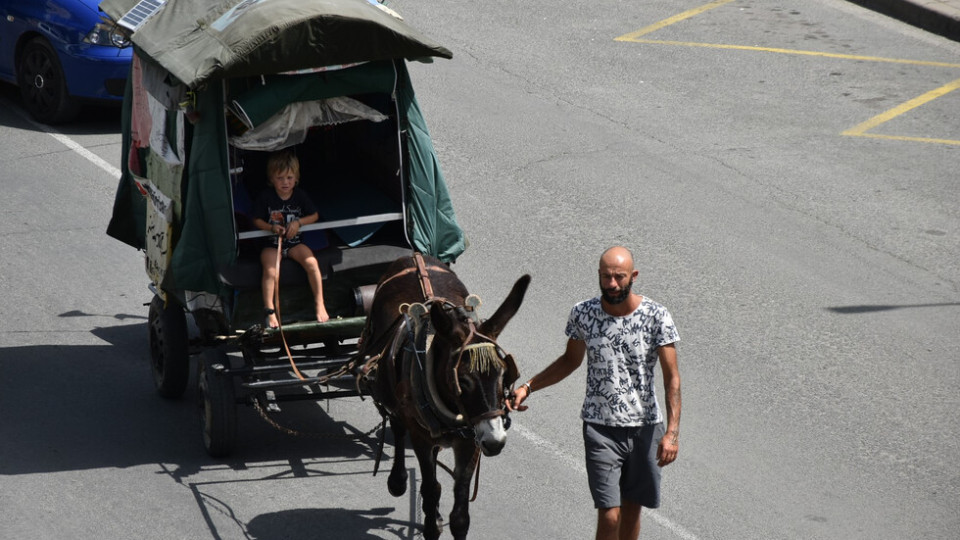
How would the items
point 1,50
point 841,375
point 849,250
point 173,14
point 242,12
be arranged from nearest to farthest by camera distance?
point 242,12
point 173,14
point 841,375
point 849,250
point 1,50

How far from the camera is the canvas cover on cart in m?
7.96

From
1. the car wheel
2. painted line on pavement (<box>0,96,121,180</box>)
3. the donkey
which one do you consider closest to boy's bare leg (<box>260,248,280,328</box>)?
the donkey

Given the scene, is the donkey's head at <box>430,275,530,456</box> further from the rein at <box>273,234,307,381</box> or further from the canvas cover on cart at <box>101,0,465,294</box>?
the canvas cover on cart at <box>101,0,465,294</box>

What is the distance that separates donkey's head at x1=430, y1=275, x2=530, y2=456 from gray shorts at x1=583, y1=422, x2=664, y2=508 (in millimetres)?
606

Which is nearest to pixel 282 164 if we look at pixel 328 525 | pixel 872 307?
pixel 328 525

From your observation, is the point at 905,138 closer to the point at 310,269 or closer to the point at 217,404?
the point at 310,269

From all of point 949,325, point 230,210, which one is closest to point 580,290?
point 949,325

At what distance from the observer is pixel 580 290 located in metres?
11.2

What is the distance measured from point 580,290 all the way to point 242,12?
4.18 meters

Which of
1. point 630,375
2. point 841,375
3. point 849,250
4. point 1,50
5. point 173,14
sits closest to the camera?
point 630,375

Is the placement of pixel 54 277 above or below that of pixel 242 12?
below

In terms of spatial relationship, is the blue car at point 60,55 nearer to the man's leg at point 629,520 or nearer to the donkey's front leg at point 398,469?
the donkey's front leg at point 398,469

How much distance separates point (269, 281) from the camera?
8.52 meters

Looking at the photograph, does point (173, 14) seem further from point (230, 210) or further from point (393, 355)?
point (393, 355)
